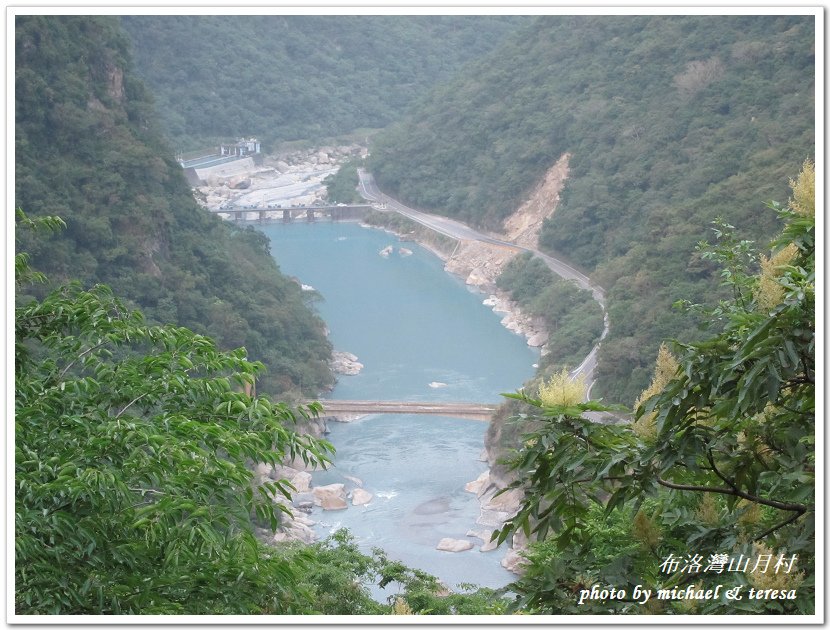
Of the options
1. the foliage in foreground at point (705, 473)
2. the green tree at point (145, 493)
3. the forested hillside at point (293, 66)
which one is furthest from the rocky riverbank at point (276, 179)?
the foliage in foreground at point (705, 473)

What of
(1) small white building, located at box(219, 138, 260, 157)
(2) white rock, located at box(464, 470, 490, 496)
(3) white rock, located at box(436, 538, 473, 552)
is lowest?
(3) white rock, located at box(436, 538, 473, 552)

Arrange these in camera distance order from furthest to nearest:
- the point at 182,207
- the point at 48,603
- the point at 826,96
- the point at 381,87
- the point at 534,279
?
1. the point at 381,87
2. the point at 534,279
3. the point at 182,207
4. the point at 826,96
5. the point at 48,603

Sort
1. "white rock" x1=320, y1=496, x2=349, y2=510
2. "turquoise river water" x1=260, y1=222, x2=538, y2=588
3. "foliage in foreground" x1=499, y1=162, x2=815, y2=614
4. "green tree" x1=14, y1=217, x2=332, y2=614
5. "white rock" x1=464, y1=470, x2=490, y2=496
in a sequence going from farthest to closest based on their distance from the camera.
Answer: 1. "white rock" x1=464, y1=470, x2=490, y2=496
2. "white rock" x1=320, y1=496, x2=349, y2=510
3. "turquoise river water" x1=260, y1=222, x2=538, y2=588
4. "green tree" x1=14, y1=217, x2=332, y2=614
5. "foliage in foreground" x1=499, y1=162, x2=815, y2=614

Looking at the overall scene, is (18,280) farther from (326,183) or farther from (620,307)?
(326,183)

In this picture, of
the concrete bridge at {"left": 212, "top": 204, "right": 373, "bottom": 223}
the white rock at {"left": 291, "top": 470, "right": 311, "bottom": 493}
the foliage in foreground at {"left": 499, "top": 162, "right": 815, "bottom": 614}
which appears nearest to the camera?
the foliage in foreground at {"left": 499, "top": 162, "right": 815, "bottom": 614}

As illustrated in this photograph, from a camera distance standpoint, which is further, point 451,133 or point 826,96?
point 451,133

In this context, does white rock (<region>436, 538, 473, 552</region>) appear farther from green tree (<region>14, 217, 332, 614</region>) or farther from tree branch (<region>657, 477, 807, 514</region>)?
tree branch (<region>657, 477, 807, 514</region>)

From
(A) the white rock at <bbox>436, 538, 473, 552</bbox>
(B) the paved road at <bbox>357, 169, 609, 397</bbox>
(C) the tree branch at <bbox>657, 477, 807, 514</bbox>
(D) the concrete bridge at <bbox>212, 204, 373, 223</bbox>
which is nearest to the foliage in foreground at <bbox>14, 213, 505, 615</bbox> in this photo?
(C) the tree branch at <bbox>657, 477, 807, 514</bbox>

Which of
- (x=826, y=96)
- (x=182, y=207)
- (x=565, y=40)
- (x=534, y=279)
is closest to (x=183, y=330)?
(x=826, y=96)
